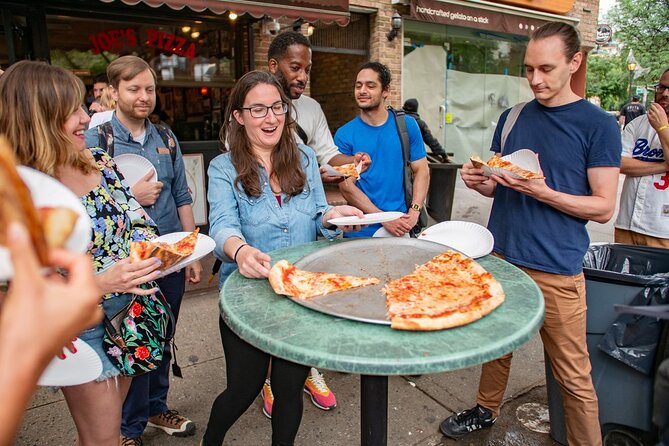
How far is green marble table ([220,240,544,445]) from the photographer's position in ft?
4.26

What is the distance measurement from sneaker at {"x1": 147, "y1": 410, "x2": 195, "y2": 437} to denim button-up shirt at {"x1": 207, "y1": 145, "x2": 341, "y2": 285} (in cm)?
101

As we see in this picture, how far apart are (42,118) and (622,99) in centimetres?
5027

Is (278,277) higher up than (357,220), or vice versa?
(357,220)

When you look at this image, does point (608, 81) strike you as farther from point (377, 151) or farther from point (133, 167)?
point (133, 167)

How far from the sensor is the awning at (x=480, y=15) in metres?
8.32

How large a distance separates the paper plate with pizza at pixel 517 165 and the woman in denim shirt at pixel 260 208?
2.33ft

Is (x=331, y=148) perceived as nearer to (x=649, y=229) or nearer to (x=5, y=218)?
(x=649, y=229)

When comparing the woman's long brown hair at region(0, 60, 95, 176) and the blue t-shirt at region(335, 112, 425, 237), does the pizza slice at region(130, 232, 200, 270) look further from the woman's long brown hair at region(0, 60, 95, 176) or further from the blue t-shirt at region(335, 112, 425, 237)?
the blue t-shirt at region(335, 112, 425, 237)

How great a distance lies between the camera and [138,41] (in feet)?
20.7

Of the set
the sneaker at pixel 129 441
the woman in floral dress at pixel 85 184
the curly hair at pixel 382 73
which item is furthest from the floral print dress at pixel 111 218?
the curly hair at pixel 382 73

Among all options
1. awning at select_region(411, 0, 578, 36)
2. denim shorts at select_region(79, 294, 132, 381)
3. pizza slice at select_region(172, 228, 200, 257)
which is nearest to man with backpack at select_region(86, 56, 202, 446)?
pizza slice at select_region(172, 228, 200, 257)

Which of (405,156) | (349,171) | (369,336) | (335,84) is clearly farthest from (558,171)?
(335,84)

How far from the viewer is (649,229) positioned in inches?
128

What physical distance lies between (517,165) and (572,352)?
3.26 ft
